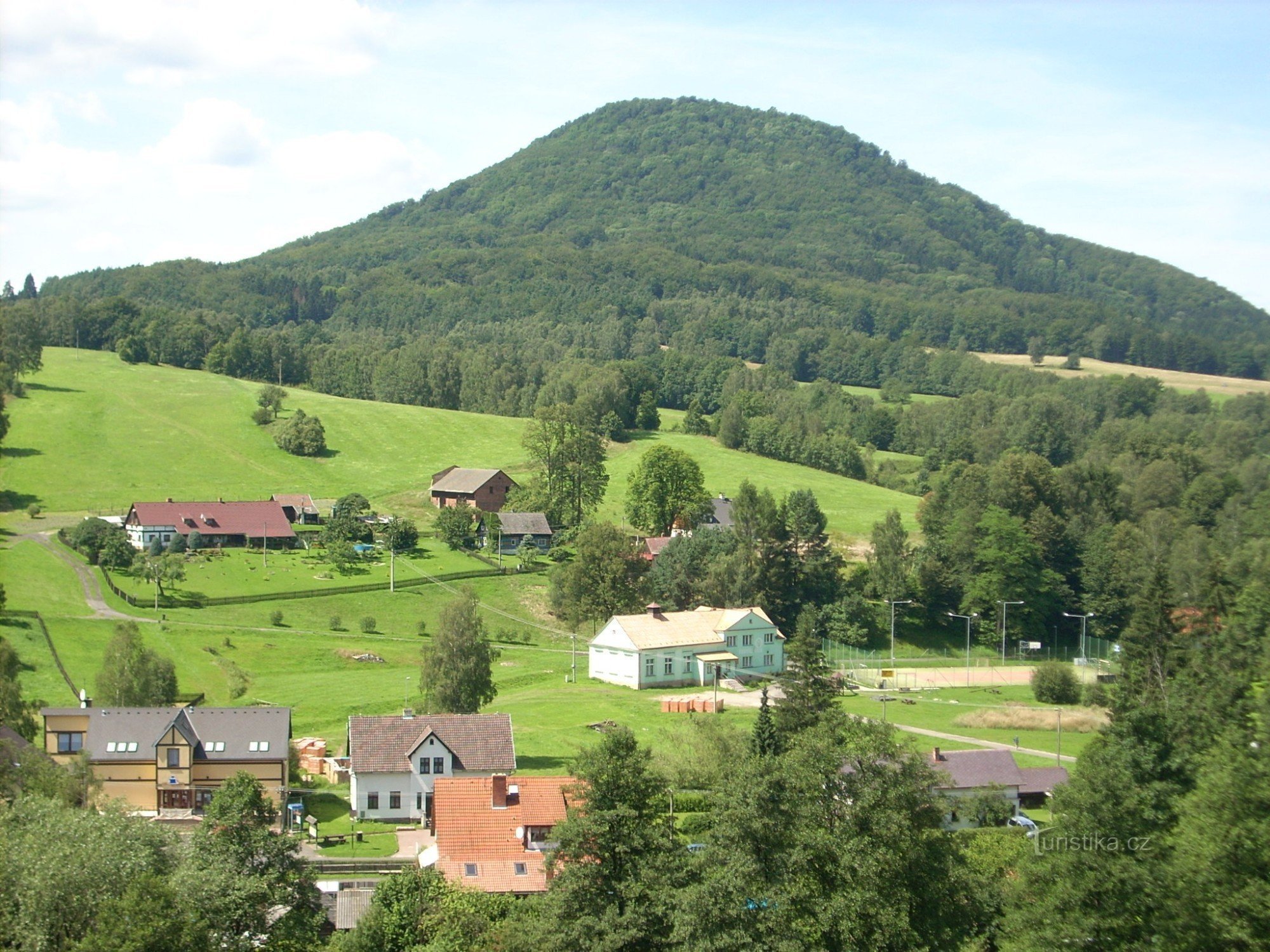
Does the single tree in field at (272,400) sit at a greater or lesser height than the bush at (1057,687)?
greater

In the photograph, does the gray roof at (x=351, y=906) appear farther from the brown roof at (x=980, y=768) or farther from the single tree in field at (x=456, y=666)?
the brown roof at (x=980, y=768)

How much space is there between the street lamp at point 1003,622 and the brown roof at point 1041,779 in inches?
1112

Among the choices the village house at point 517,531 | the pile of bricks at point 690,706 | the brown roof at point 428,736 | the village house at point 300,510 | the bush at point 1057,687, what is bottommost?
the bush at point 1057,687

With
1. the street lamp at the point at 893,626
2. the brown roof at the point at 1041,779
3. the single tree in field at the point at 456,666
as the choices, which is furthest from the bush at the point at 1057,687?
the single tree in field at the point at 456,666

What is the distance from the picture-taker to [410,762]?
1625 inches

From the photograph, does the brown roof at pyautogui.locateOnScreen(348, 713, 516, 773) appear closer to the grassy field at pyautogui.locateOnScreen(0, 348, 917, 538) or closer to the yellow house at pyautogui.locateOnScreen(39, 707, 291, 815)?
the yellow house at pyautogui.locateOnScreen(39, 707, 291, 815)

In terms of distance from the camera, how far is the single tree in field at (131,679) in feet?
153

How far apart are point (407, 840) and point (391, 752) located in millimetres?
3678

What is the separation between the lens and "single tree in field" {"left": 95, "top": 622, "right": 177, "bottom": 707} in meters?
46.6

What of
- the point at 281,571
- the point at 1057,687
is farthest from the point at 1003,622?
the point at 281,571

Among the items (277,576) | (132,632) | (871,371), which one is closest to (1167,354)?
(871,371)

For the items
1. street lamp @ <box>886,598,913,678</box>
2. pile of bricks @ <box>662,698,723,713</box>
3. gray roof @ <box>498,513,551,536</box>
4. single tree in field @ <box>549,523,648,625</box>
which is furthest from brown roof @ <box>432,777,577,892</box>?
gray roof @ <box>498,513,551,536</box>

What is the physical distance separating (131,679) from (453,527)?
122 feet

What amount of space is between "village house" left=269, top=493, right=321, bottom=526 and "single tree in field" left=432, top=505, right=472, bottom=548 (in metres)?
8.23
